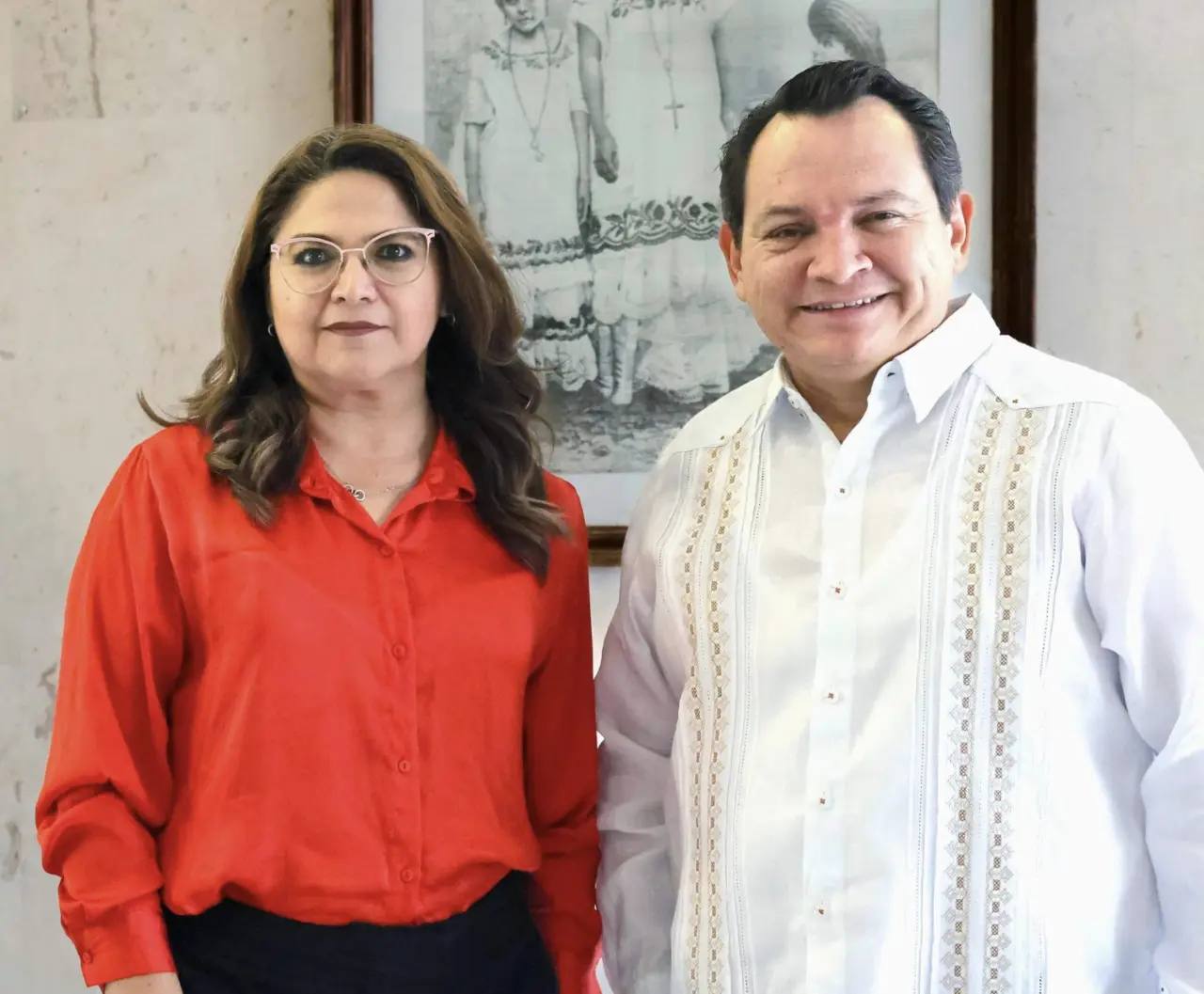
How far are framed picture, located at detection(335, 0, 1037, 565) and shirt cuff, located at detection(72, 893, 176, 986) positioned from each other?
74 cm

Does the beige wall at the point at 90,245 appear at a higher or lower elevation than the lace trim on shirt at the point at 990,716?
higher

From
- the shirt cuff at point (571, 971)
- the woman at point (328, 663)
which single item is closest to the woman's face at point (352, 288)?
the woman at point (328, 663)

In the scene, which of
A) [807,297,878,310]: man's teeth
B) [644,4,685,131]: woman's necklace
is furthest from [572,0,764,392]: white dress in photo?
[807,297,878,310]: man's teeth

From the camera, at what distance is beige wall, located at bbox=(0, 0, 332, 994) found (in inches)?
65.7

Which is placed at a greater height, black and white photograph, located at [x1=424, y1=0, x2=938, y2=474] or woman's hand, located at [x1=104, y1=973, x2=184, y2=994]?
black and white photograph, located at [x1=424, y1=0, x2=938, y2=474]

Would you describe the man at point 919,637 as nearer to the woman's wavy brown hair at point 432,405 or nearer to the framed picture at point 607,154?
the woman's wavy brown hair at point 432,405

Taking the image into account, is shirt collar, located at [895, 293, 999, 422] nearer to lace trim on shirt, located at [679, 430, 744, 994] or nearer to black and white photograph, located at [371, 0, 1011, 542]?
lace trim on shirt, located at [679, 430, 744, 994]

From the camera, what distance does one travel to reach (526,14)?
5.29ft

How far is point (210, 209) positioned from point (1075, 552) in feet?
4.14

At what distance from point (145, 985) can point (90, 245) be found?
1.06 m

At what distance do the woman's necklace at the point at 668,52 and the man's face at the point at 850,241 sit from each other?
48cm

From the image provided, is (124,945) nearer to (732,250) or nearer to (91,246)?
(732,250)

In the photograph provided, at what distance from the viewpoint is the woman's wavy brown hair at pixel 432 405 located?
4.07ft

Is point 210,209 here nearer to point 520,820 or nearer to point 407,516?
point 407,516
